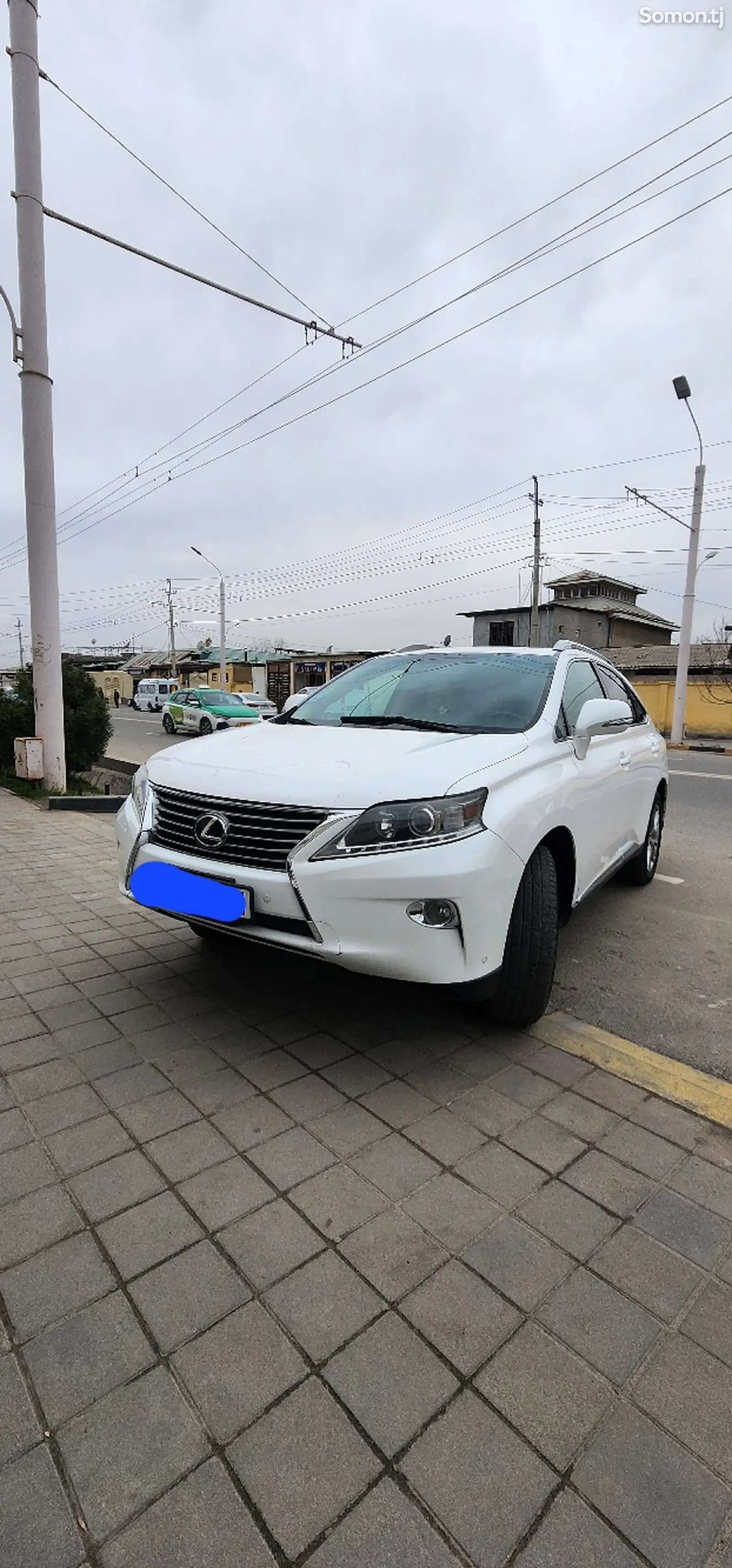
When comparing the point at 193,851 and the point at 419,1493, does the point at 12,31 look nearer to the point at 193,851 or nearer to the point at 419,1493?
the point at 193,851

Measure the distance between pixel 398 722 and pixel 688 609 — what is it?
17.0m

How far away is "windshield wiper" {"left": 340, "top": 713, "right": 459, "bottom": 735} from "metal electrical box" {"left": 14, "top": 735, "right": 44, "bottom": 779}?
19.4 ft

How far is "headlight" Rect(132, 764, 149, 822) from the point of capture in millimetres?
2932

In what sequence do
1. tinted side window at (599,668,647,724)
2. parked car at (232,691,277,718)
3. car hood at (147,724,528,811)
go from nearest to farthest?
car hood at (147,724,528,811) < tinted side window at (599,668,647,724) < parked car at (232,691,277,718)

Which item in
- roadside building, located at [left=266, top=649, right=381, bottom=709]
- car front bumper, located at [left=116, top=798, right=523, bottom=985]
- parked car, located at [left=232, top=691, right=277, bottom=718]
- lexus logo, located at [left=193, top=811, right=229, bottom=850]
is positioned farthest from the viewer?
roadside building, located at [left=266, top=649, right=381, bottom=709]

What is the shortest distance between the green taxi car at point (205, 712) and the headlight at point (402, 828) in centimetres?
1826

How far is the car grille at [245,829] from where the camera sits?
2338 millimetres

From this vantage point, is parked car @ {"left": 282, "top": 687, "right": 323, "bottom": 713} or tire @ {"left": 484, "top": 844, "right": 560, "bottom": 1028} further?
parked car @ {"left": 282, "top": 687, "right": 323, "bottom": 713}

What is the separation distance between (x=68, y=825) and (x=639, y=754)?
5101 millimetres

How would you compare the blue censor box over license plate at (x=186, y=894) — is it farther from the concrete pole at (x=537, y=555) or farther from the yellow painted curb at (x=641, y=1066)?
the concrete pole at (x=537, y=555)

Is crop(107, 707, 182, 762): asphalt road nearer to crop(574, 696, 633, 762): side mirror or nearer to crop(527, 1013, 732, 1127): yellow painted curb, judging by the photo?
crop(574, 696, 633, 762): side mirror

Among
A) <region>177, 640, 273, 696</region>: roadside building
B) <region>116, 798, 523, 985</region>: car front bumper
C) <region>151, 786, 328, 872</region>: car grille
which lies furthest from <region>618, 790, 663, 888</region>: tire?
<region>177, 640, 273, 696</region>: roadside building

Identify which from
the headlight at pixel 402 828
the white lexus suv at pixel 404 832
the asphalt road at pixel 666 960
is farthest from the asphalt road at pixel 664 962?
the headlight at pixel 402 828

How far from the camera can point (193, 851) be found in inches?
103
